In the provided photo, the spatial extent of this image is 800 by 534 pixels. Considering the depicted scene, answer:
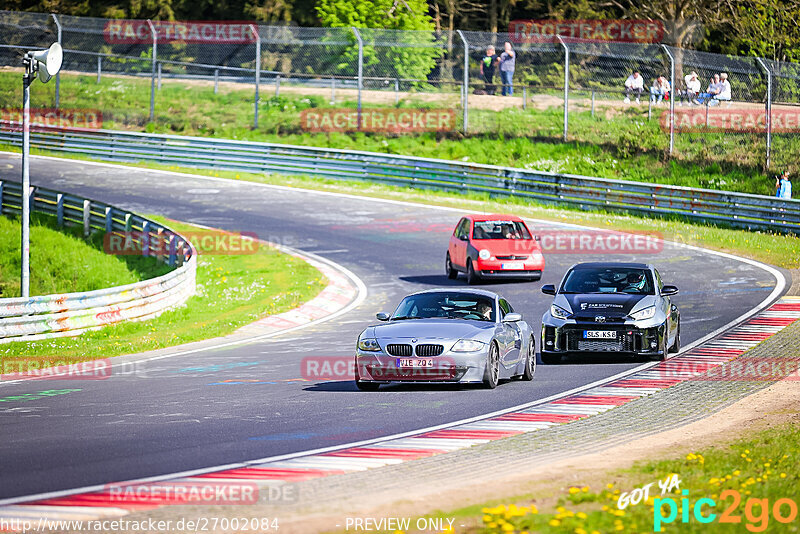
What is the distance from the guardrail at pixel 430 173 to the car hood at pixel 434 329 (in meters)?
19.2

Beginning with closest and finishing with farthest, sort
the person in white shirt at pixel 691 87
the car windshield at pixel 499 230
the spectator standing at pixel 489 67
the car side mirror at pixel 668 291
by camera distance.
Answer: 1. the car side mirror at pixel 668 291
2. the car windshield at pixel 499 230
3. the person in white shirt at pixel 691 87
4. the spectator standing at pixel 489 67

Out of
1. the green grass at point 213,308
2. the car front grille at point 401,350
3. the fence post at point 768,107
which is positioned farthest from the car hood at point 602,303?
the fence post at point 768,107

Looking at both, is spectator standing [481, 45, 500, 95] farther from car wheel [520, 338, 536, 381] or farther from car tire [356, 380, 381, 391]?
car tire [356, 380, 381, 391]

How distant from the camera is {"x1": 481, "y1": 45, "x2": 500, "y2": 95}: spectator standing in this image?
39281 millimetres

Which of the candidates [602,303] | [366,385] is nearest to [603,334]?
[602,303]

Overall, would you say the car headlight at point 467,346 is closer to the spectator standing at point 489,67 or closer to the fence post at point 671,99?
the fence post at point 671,99

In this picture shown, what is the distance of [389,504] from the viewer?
8.27 meters

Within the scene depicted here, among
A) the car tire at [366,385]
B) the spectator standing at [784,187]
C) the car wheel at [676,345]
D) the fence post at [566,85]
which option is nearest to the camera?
the car tire at [366,385]

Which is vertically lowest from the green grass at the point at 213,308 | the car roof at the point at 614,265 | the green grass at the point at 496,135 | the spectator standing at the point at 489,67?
the green grass at the point at 213,308

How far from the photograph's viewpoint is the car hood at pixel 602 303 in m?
16.6

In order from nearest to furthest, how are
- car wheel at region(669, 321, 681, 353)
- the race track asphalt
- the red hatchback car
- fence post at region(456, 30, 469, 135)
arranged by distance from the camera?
the race track asphalt → car wheel at region(669, 321, 681, 353) → the red hatchback car → fence post at region(456, 30, 469, 135)

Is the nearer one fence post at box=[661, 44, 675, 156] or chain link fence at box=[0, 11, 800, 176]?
fence post at box=[661, 44, 675, 156]

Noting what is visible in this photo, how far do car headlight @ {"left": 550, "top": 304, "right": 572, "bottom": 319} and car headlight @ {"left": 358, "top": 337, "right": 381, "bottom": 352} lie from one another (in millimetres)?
3714

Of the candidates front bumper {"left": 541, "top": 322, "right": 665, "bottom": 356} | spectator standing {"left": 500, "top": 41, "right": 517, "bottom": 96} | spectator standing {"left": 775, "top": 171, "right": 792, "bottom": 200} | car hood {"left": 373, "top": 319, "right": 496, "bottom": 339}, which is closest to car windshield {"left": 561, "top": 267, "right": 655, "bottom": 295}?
front bumper {"left": 541, "top": 322, "right": 665, "bottom": 356}
